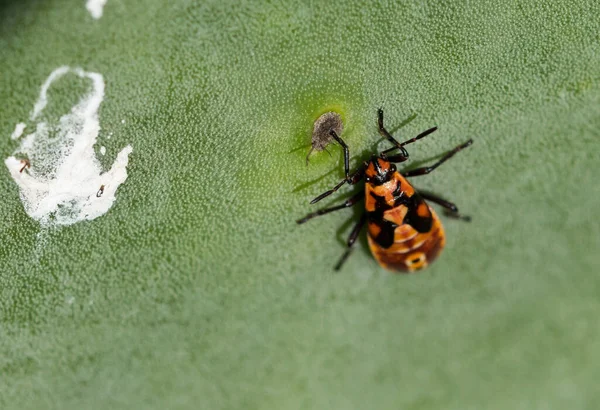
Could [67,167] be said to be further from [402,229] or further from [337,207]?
[402,229]

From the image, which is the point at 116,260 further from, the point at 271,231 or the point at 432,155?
the point at 432,155

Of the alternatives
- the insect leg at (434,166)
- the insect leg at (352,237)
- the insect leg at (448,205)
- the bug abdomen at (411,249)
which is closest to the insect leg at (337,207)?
the insect leg at (352,237)

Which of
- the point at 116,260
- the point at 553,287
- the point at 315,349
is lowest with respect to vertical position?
the point at 315,349

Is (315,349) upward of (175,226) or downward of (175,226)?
downward

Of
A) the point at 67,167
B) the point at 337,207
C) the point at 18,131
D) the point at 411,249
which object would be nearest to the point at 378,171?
the point at 337,207

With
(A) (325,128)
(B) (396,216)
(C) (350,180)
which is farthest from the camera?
(B) (396,216)

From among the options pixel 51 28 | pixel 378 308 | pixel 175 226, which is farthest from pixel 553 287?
pixel 51 28

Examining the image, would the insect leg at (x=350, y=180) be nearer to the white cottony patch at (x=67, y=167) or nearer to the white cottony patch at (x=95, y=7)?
the white cottony patch at (x=67, y=167)
